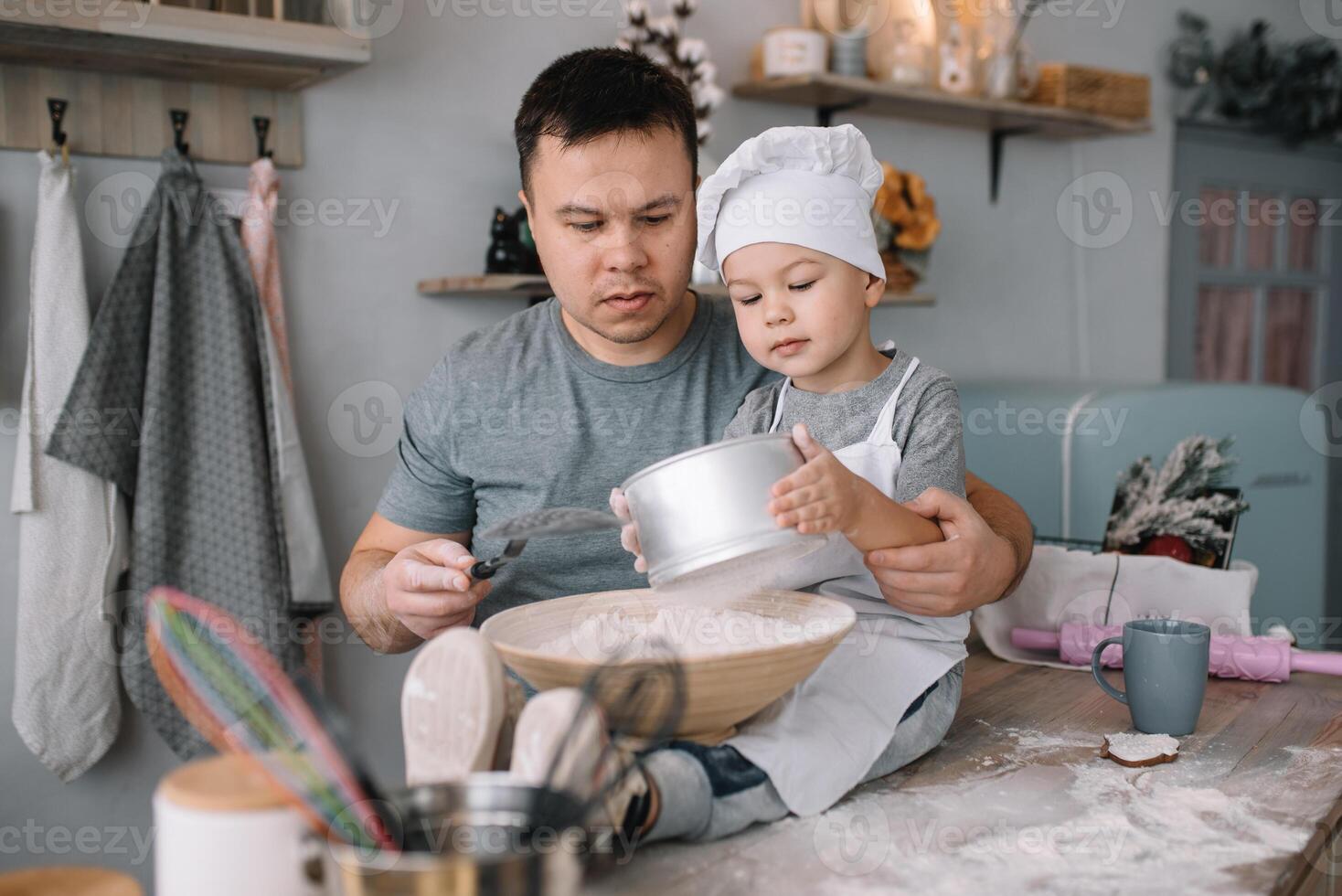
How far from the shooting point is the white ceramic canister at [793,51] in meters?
2.69

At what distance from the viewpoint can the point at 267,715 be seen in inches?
27.3

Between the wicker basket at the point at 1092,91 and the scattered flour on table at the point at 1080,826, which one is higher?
the wicker basket at the point at 1092,91

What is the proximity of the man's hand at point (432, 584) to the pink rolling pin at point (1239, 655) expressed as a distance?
78cm

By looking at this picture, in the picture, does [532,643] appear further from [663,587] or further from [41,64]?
[41,64]

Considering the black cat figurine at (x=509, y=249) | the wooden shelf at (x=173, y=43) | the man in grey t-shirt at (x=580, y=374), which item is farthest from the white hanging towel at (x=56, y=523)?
the black cat figurine at (x=509, y=249)

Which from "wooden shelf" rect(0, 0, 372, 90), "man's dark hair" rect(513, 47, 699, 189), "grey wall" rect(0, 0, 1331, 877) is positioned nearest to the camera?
"man's dark hair" rect(513, 47, 699, 189)

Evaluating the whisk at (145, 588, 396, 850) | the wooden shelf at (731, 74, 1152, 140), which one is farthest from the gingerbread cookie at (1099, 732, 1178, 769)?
the wooden shelf at (731, 74, 1152, 140)

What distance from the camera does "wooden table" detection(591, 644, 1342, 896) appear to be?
0.86m

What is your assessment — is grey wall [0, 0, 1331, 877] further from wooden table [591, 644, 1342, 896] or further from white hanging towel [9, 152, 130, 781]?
wooden table [591, 644, 1342, 896]

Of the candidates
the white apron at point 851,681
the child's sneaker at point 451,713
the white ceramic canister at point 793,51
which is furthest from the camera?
the white ceramic canister at point 793,51

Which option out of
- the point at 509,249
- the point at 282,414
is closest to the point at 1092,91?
the point at 509,249

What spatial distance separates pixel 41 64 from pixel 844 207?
1.41 m

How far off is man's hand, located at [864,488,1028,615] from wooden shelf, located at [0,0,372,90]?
1.32m

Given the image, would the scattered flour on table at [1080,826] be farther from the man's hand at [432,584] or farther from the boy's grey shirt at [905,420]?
the man's hand at [432,584]
